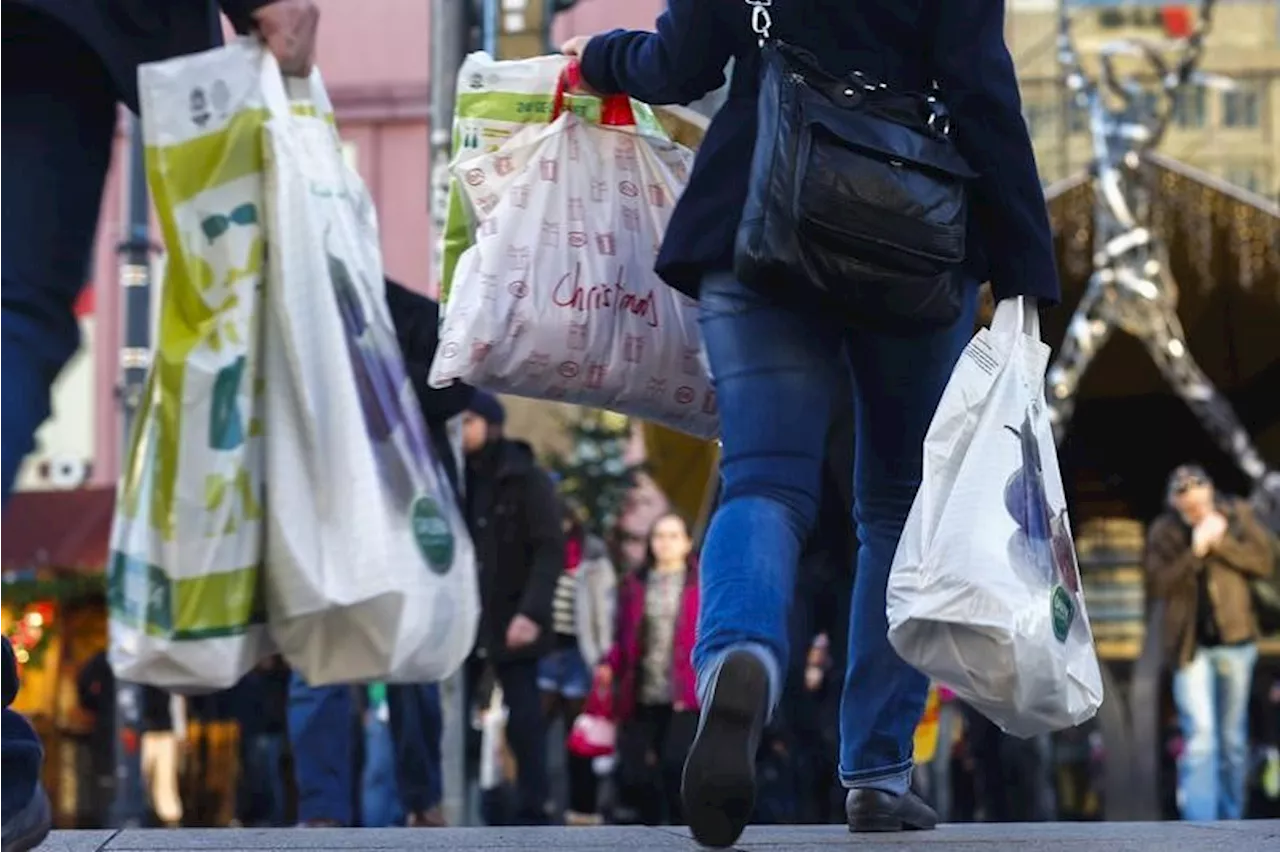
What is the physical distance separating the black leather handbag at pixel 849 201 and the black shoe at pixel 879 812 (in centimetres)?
87

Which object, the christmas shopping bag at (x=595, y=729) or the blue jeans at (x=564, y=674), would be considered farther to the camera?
the christmas shopping bag at (x=595, y=729)

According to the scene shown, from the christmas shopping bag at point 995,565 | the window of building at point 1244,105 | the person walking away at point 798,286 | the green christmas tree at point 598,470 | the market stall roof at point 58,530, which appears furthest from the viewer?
the window of building at point 1244,105

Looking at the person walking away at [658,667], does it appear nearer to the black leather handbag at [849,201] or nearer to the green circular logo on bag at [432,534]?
the green circular logo on bag at [432,534]

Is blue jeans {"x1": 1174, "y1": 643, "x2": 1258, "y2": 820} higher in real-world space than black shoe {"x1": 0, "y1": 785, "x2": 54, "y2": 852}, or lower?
lower

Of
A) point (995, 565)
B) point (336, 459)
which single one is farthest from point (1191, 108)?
point (995, 565)

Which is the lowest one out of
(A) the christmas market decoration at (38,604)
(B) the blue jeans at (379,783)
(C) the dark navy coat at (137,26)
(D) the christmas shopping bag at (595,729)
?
(A) the christmas market decoration at (38,604)

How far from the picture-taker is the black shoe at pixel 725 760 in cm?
382

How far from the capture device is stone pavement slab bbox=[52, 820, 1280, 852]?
4230 millimetres

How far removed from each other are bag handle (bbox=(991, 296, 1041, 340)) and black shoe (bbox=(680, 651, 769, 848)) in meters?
0.74

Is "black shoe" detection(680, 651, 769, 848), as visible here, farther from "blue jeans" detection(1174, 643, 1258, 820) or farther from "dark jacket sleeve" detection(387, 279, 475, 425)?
"blue jeans" detection(1174, 643, 1258, 820)

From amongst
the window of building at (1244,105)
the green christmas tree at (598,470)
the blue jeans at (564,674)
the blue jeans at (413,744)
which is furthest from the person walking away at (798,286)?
the window of building at (1244,105)

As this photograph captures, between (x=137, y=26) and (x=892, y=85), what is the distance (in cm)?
116

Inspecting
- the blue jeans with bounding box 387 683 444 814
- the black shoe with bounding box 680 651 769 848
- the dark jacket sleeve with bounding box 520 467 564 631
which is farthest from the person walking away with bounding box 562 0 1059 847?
the dark jacket sleeve with bounding box 520 467 564 631

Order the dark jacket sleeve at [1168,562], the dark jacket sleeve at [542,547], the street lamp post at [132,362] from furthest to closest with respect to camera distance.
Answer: the street lamp post at [132,362]
the dark jacket sleeve at [1168,562]
the dark jacket sleeve at [542,547]
